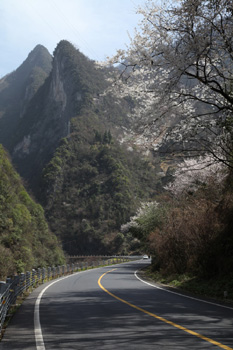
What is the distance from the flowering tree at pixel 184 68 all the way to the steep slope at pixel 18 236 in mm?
31257

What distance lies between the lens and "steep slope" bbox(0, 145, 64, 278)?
4860cm

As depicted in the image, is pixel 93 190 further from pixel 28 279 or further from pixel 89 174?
pixel 28 279

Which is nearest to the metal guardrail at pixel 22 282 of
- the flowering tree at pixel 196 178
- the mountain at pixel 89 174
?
the flowering tree at pixel 196 178

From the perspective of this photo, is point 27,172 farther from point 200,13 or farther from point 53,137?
point 200,13

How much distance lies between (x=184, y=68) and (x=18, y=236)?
145ft

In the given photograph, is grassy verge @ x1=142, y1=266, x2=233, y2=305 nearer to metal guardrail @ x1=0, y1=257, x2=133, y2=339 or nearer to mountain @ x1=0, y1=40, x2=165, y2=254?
metal guardrail @ x1=0, y1=257, x2=133, y2=339

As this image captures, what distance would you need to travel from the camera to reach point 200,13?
40.5 ft

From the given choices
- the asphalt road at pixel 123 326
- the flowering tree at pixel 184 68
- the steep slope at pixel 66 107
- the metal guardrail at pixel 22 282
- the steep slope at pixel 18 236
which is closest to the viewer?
the asphalt road at pixel 123 326

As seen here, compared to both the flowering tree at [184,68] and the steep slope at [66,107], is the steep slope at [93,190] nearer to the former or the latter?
the steep slope at [66,107]

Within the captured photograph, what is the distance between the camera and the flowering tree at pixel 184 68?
41.0ft

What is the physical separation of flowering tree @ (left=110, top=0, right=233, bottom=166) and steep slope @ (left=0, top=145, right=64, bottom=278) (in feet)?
103

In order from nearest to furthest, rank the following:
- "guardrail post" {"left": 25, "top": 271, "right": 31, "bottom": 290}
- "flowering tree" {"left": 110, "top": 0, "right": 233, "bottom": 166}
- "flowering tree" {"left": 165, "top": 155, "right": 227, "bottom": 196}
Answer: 1. "flowering tree" {"left": 110, "top": 0, "right": 233, "bottom": 166}
2. "guardrail post" {"left": 25, "top": 271, "right": 31, "bottom": 290}
3. "flowering tree" {"left": 165, "top": 155, "right": 227, "bottom": 196}

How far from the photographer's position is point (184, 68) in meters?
12.7

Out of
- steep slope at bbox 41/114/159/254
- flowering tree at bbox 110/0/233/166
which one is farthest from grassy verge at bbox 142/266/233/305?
steep slope at bbox 41/114/159/254
